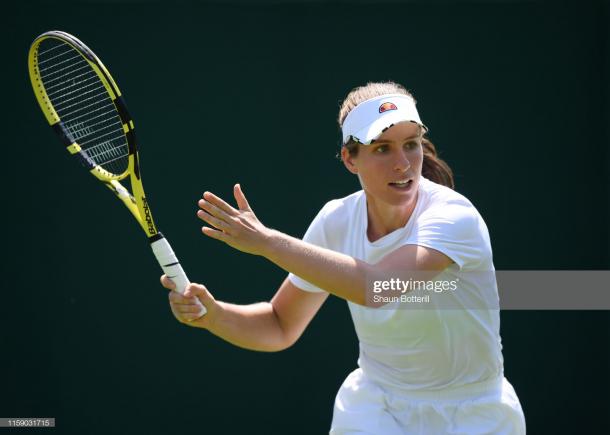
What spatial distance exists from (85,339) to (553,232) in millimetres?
2050

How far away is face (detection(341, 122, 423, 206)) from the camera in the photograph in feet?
8.71

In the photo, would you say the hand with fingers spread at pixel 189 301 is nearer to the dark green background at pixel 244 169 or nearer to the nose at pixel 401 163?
the nose at pixel 401 163

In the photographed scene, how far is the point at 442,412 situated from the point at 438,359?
0.14 metres

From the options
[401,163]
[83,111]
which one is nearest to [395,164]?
[401,163]

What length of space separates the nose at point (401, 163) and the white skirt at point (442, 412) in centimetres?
62

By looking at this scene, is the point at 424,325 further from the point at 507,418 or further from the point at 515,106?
the point at 515,106

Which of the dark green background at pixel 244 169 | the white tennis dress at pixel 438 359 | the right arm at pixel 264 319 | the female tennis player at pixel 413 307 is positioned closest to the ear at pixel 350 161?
the female tennis player at pixel 413 307

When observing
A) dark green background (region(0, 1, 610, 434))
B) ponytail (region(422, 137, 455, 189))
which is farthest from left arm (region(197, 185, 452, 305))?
dark green background (region(0, 1, 610, 434))

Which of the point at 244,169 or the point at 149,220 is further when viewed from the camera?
the point at 244,169

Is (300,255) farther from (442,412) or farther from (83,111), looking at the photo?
(83,111)

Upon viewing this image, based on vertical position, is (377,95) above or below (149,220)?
above

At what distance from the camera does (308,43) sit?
162 inches

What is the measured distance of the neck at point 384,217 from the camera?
2.75 metres

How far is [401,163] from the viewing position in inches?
104
